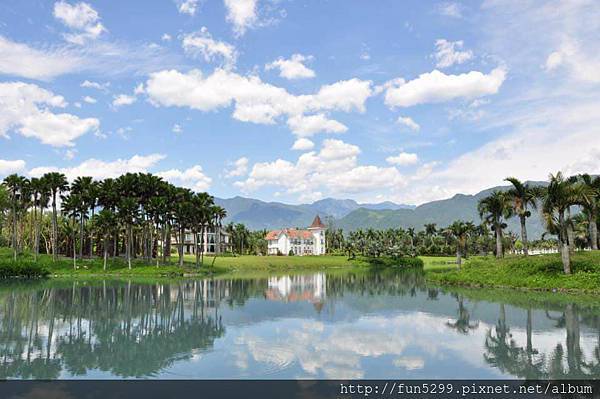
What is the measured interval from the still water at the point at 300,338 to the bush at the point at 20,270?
107ft

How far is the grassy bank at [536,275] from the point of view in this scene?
4234 centimetres

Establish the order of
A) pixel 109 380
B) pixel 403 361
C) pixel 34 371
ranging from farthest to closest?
pixel 403 361, pixel 34 371, pixel 109 380

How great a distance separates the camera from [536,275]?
4722 centimetres

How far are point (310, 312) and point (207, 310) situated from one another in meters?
8.65

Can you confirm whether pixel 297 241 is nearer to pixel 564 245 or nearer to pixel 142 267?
pixel 142 267

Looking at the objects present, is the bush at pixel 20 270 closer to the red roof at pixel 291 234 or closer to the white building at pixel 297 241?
the white building at pixel 297 241

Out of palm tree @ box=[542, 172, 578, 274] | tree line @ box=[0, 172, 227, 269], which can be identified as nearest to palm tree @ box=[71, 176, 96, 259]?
tree line @ box=[0, 172, 227, 269]

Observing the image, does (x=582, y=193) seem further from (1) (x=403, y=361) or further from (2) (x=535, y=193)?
(1) (x=403, y=361)

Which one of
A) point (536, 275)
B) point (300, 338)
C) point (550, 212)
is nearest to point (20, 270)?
point (300, 338)

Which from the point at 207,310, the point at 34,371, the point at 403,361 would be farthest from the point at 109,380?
the point at 207,310

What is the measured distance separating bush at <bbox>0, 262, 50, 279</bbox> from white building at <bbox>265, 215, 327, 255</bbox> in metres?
105

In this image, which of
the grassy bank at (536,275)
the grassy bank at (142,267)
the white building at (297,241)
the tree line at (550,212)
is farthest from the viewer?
the white building at (297,241)

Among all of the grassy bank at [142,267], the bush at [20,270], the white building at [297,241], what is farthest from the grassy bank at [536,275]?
the white building at [297,241]

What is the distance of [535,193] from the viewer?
55.7m
